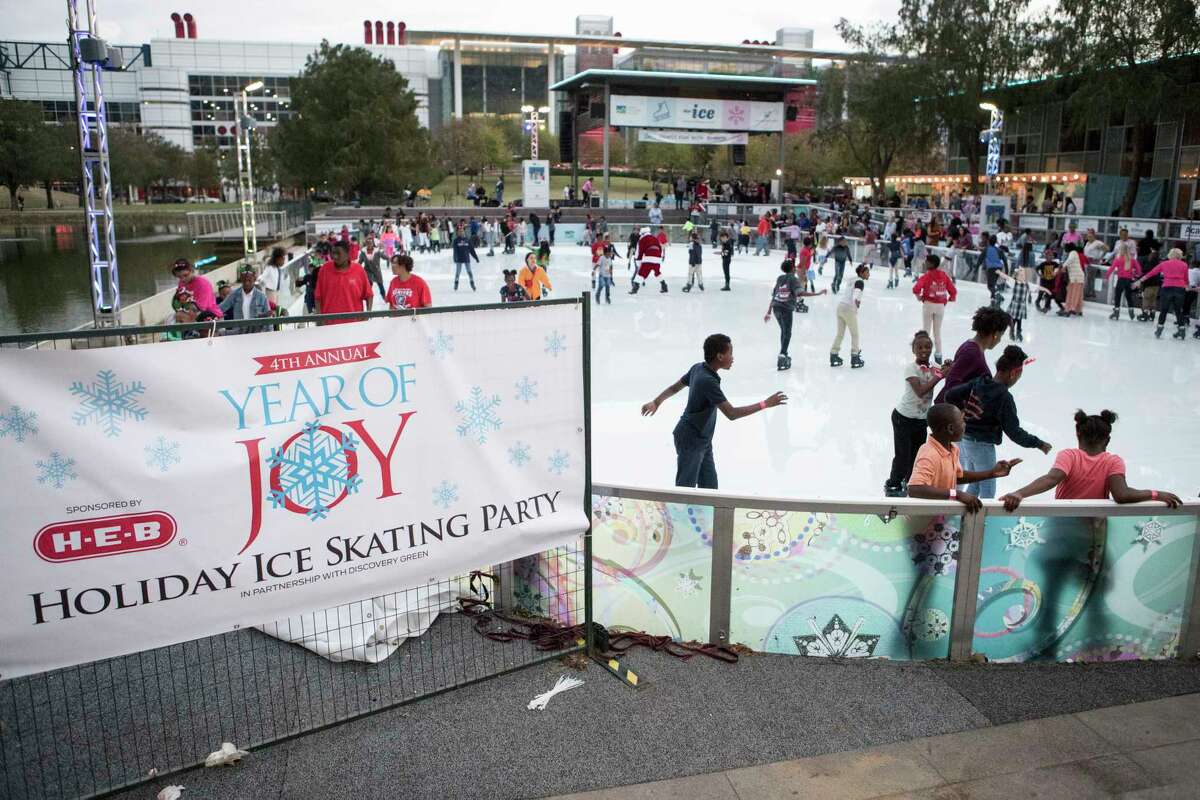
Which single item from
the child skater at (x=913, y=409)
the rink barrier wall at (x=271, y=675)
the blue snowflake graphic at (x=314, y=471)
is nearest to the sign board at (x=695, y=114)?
the child skater at (x=913, y=409)

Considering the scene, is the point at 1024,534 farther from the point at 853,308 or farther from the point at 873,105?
the point at 873,105

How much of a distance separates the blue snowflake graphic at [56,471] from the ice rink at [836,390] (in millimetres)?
4060

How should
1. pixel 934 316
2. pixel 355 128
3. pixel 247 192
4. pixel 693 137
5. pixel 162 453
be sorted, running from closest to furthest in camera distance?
pixel 162 453, pixel 934 316, pixel 247 192, pixel 693 137, pixel 355 128

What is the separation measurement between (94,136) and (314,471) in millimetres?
11177

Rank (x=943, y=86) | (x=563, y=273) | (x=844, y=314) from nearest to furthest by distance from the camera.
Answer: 1. (x=844, y=314)
2. (x=563, y=273)
3. (x=943, y=86)

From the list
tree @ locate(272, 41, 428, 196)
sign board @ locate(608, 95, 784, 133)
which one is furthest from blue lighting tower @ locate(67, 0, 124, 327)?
tree @ locate(272, 41, 428, 196)

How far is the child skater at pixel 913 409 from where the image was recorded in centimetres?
632

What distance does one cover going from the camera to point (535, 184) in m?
43.2

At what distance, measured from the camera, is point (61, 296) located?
→ 86.9 feet

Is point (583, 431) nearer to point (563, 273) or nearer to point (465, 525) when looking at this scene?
point (465, 525)

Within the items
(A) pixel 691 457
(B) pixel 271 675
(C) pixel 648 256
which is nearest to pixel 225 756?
(B) pixel 271 675

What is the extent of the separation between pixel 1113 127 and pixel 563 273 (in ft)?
88.2

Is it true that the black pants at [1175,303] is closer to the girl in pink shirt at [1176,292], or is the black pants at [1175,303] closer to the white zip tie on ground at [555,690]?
the girl in pink shirt at [1176,292]

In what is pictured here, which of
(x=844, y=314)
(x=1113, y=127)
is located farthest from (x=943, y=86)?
(x=844, y=314)
